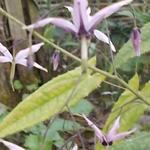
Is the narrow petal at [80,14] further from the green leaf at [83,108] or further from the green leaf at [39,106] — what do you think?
the green leaf at [83,108]

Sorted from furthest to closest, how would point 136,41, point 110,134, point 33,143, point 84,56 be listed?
point 33,143 < point 110,134 < point 136,41 < point 84,56

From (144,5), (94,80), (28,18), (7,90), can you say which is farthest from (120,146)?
(144,5)

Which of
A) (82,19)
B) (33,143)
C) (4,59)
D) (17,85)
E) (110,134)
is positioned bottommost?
(17,85)

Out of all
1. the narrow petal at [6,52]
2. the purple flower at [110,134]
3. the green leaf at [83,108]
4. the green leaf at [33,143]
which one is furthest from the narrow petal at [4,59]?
the green leaf at [83,108]

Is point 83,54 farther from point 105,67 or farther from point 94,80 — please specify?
point 105,67

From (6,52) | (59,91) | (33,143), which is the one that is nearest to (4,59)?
(6,52)

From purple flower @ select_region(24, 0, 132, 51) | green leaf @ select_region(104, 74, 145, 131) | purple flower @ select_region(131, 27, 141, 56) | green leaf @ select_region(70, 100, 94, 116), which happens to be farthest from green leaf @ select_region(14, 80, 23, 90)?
purple flower @ select_region(24, 0, 132, 51)

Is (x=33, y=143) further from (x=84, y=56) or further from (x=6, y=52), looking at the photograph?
(x=84, y=56)
